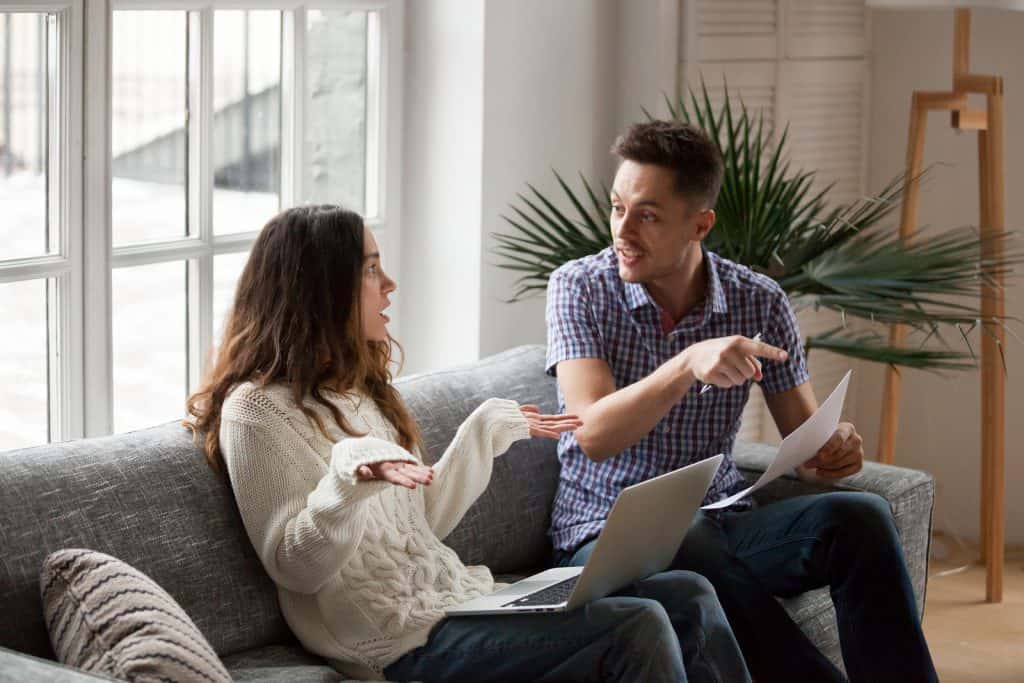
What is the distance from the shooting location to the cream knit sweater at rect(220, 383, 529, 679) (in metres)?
2.03

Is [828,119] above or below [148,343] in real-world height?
above

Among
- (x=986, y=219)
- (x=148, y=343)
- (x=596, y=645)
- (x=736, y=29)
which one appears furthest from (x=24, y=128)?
(x=986, y=219)

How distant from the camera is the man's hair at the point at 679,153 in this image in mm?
2604

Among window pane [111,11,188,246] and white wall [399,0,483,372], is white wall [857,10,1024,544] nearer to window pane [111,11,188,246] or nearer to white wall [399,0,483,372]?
white wall [399,0,483,372]

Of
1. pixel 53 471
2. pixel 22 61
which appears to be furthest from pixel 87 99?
pixel 53 471

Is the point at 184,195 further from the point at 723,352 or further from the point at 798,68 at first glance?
the point at 798,68

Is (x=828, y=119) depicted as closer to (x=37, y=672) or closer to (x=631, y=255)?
(x=631, y=255)

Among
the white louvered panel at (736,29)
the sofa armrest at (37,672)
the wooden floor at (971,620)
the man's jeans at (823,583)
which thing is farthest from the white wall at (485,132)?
the sofa armrest at (37,672)

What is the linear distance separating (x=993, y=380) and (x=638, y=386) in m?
1.69

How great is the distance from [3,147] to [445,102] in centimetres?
108

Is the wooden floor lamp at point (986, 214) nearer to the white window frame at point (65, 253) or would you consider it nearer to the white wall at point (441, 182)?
the white wall at point (441, 182)

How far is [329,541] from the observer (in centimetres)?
201

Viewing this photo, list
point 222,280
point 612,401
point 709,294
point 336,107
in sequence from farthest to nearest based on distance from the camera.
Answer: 1. point 336,107
2. point 222,280
3. point 709,294
4. point 612,401

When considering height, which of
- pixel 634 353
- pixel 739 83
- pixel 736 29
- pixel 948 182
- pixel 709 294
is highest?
pixel 736 29
